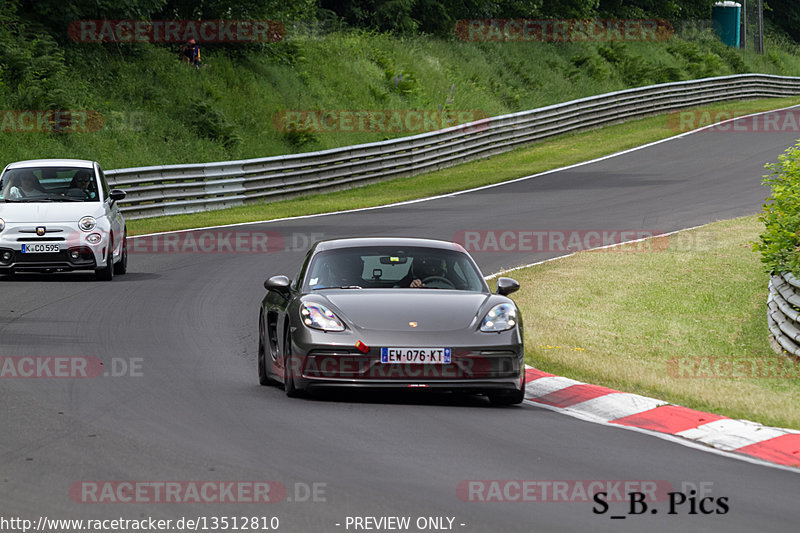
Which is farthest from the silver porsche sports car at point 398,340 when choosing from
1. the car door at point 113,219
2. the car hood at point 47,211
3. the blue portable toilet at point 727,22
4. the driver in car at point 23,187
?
the blue portable toilet at point 727,22

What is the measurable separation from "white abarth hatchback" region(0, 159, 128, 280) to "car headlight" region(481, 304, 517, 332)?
977cm

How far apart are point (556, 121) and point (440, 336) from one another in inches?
1373

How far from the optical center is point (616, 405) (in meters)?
9.70

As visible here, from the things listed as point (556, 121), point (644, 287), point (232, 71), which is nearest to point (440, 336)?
point (644, 287)

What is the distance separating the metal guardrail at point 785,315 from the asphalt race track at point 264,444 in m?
4.15

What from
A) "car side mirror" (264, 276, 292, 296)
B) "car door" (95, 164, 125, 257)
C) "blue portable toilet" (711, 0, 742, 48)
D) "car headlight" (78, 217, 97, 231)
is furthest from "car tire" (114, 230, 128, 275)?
"blue portable toilet" (711, 0, 742, 48)

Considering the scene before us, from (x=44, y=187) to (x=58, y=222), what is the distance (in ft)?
3.89

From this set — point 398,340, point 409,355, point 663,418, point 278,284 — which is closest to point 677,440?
point 663,418

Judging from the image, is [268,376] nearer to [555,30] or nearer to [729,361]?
[729,361]

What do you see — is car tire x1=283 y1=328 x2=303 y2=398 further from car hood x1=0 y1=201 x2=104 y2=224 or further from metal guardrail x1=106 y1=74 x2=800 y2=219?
metal guardrail x1=106 y1=74 x2=800 y2=219

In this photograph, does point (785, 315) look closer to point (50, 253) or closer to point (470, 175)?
point (50, 253)

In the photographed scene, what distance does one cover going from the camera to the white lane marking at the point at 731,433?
27.2 feet

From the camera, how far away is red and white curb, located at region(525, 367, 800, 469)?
26.7ft

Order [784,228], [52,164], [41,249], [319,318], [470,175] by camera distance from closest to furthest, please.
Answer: [319,318], [784,228], [41,249], [52,164], [470,175]
